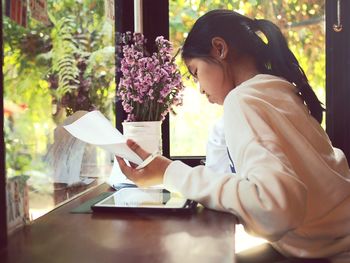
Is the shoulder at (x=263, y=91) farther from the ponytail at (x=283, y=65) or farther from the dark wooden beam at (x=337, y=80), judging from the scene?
the dark wooden beam at (x=337, y=80)

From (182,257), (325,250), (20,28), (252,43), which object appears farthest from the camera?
(252,43)

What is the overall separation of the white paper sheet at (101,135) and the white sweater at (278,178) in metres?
0.11

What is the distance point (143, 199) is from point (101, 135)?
0.20 metres

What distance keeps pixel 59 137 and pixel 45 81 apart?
0.16 metres

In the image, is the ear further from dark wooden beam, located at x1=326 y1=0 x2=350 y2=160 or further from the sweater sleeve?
dark wooden beam, located at x1=326 y1=0 x2=350 y2=160

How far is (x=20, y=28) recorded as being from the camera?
1.05 meters

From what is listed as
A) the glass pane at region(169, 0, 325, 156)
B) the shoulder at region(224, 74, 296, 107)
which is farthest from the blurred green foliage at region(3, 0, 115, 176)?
the glass pane at region(169, 0, 325, 156)

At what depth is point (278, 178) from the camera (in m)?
0.94

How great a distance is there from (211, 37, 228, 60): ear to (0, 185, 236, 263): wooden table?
483 millimetres

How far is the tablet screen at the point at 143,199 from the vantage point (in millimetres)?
1167

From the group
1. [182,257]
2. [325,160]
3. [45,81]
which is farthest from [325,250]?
[45,81]

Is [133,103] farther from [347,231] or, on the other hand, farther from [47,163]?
[347,231]

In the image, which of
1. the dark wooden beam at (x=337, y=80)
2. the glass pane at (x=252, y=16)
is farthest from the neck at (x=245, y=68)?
the dark wooden beam at (x=337, y=80)

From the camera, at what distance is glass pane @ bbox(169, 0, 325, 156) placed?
2.34 meters
